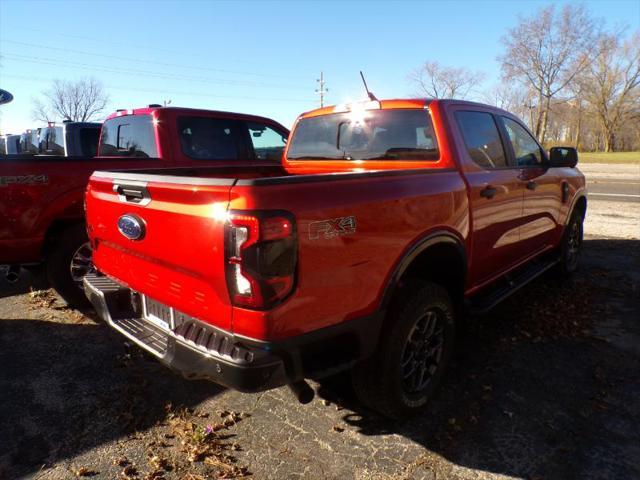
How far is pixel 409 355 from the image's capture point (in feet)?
9.01

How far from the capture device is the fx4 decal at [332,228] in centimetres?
198

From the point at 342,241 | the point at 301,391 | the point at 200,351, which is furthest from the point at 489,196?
the point at 200,351

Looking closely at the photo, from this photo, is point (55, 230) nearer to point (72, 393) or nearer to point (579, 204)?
point (72, 393)

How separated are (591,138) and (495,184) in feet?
236

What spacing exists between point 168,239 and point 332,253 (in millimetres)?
837

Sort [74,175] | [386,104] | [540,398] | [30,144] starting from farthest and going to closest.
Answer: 1. [30,144]
2. [74,175]
3. [386,104]
4. [540,398]

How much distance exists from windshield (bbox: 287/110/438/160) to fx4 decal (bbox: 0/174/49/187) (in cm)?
221

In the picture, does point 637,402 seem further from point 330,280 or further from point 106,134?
point 106,134

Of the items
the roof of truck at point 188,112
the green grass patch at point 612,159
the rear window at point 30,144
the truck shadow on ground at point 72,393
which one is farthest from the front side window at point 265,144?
the green grass patch at point 612,159

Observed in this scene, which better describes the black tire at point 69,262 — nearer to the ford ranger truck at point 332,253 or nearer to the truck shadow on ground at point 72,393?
the truck shadow on ground at point 72,393

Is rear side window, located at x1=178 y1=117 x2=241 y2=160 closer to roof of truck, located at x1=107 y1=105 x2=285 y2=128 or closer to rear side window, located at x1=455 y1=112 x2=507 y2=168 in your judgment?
roof of truck, located at x1=107 y1=105 x2=285 y2=128

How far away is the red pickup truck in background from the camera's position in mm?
3955

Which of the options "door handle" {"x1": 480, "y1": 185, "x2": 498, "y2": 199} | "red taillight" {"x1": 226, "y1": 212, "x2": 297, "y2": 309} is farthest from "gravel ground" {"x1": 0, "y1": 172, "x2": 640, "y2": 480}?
"door handle" {"x1": 480, "y1": 185, "x2": 498, "y2": 199}

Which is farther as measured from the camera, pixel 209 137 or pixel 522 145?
pixel 209 137
